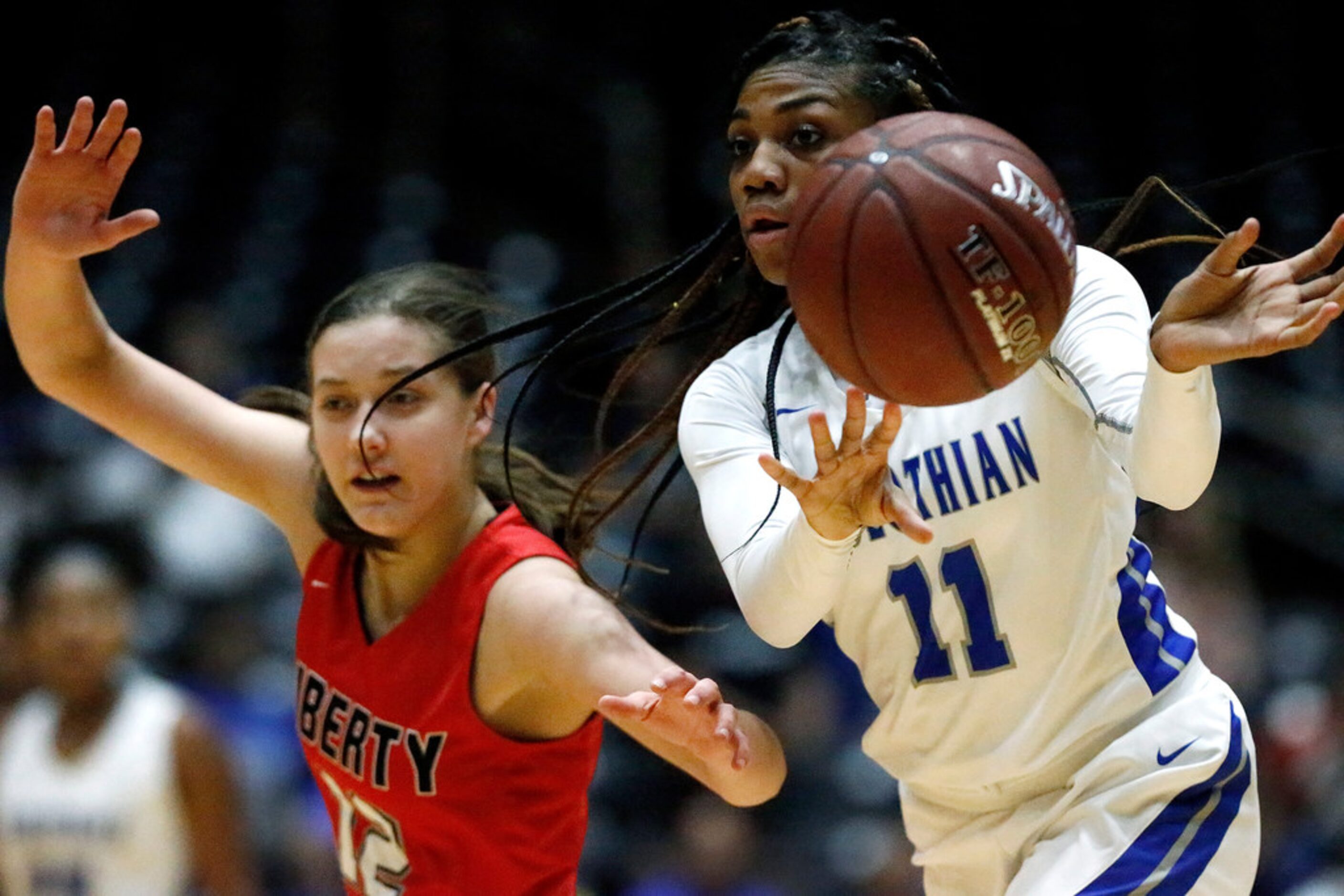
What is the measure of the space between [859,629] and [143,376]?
165cm

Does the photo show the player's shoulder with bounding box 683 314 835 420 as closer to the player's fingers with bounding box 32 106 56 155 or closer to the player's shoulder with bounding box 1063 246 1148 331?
the player's shoulder with bounding box 1063 246 1148 331

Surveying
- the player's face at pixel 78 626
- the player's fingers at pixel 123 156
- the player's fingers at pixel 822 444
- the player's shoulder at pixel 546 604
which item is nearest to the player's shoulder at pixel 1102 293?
the player's fingers at pixel 822 444

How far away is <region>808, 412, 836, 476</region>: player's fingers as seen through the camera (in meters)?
2.38

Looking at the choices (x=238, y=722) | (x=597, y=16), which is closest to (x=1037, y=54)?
(x=597, y=16)

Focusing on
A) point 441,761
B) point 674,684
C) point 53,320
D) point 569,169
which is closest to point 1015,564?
point 674,684

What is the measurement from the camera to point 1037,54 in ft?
31.5

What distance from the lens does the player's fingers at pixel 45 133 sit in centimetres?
316

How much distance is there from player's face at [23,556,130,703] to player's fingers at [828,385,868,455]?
130 inches

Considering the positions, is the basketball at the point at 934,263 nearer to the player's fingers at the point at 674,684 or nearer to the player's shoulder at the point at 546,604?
the player's fingers at the point at 674,684

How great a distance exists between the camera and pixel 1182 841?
2686 mm

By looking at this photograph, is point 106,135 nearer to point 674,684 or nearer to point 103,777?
point 674,684

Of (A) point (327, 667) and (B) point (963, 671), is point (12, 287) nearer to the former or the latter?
(A) point (327, 667)

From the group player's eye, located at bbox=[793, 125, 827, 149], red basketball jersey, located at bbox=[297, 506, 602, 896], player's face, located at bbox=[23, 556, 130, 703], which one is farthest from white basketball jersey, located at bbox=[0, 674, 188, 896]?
player's eye, located at bbox=[793, 125, 827, 149]

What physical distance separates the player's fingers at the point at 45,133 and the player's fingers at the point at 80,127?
0.9 inches
